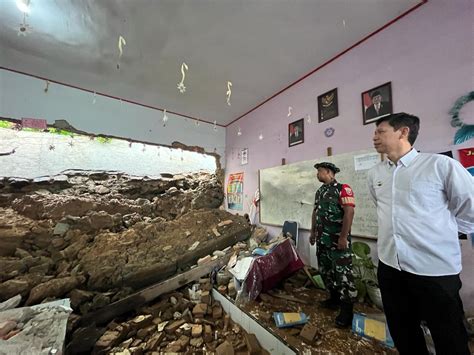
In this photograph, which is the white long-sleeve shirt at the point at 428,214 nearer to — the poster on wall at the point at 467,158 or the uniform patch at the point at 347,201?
the uniform patch at the point at 347,201

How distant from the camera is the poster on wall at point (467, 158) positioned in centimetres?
126


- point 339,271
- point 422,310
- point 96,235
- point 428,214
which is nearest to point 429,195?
point 428,214

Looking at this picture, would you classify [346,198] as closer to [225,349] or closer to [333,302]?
[333,302]

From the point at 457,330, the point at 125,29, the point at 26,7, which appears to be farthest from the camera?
the point at 125,29

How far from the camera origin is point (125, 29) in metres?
1.67

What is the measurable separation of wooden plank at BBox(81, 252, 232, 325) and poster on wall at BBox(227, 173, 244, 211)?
132 cm

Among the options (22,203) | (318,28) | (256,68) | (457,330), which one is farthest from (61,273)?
(318,28)

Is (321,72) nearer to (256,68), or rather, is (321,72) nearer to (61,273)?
(256,68)

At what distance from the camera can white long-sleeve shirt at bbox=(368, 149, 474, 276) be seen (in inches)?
31.0

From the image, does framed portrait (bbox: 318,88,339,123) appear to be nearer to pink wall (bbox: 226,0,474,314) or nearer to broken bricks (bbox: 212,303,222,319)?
pink wall (bbox: 226,0,474,314)

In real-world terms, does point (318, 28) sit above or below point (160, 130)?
above

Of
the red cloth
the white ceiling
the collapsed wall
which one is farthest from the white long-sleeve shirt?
the collapsed wall

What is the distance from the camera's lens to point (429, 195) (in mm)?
828

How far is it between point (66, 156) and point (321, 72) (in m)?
3.93
